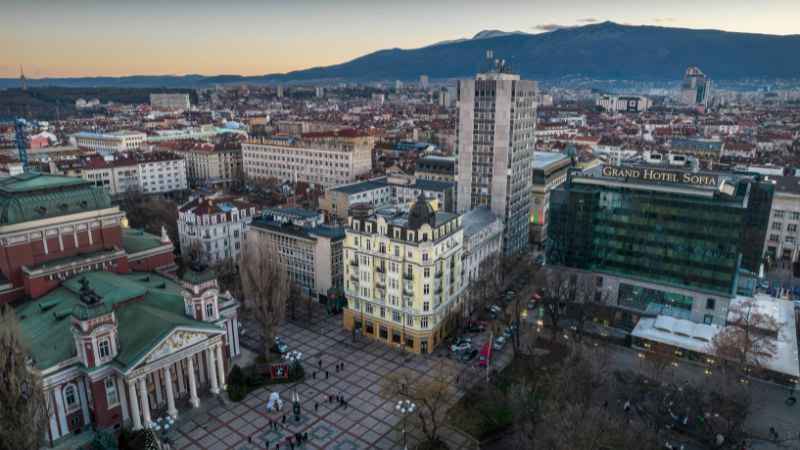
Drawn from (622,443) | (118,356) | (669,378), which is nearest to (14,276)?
(118,356)

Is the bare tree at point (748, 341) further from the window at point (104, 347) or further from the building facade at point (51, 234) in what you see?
the building facade at point (51, 234)

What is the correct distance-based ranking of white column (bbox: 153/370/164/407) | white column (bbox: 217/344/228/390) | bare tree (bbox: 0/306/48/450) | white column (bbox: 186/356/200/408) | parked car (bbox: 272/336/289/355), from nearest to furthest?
bare tree (bbox: 0/306/48/450) → white column (bbox: 153/370/164/407) → white column (bbox: 186/356/200/408) → white column (bbox: 217/344/228/390) → parked car (bbox: 272/336/289/355)

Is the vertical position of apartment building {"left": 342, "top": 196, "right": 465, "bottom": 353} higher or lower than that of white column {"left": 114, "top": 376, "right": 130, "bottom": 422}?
higher

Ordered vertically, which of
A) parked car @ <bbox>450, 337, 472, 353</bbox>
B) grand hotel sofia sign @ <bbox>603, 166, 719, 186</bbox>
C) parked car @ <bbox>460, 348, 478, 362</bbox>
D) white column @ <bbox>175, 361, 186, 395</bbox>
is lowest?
parked car @ <bbox>460, 348, 478, 362</bbox>

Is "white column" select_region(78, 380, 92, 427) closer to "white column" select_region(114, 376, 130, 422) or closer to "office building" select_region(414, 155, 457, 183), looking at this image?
"white column" select_region(114, 376, 130, 422)

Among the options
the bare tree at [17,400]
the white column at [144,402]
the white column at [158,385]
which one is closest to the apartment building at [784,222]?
the white column at [158,385]

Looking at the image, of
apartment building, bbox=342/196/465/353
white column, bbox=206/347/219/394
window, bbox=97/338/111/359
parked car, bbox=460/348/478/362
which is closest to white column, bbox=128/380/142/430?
window, bbox=97/338/111/359

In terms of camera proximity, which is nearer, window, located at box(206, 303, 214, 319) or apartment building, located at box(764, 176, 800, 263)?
window, located at box(206, 303, 214, 319)
